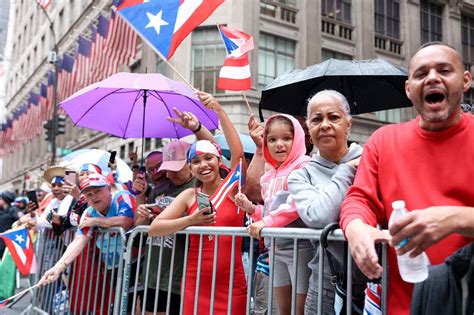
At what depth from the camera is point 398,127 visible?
7.08 ft

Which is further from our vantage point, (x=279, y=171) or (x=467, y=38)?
(x=467, y=38)

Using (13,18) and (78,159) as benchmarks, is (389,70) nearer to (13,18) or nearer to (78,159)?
(78,159)

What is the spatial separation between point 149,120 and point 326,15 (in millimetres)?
18481

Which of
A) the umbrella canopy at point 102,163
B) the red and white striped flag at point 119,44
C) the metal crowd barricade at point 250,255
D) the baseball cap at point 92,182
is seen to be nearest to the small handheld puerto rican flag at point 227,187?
the metal crowd barricade at point 250,255

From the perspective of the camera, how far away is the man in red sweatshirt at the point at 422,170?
1.85 meters

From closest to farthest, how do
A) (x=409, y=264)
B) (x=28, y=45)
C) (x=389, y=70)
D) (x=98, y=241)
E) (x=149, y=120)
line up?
(x=409, y=264) < (x=98, y=241) < (x=389, y=70) < (x=149, y=120) < (x=28, y=45)

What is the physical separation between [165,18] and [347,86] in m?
2.12

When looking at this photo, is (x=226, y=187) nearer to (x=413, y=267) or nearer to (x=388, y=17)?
(x=413, y=267)

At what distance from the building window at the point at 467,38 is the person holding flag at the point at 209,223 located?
26833 millimetres

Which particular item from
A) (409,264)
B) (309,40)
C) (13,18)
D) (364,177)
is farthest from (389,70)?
(13,18)

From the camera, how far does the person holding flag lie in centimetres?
324

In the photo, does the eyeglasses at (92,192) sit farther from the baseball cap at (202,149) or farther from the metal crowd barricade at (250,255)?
the baseball cap at (202,149)

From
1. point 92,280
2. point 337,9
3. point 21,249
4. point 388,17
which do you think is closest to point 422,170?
point 92,280

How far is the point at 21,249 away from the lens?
521 centimetres
